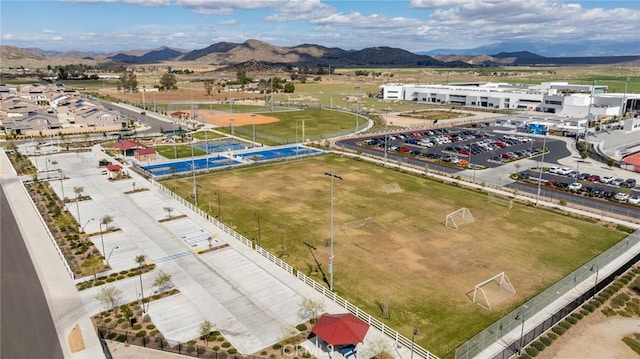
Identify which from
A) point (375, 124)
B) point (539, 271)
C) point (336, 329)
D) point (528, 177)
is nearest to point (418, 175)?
point (528, 177)

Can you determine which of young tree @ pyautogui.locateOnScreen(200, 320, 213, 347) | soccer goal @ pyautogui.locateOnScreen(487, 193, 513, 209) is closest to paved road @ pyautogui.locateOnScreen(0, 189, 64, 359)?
young tree @ pyautogui.locateOnScreen(200, 320, 213, 347)

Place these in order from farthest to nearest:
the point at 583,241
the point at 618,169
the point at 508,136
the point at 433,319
→ the point at 508,136, the point at 618,169, the point at 583,241, the point at 433,319

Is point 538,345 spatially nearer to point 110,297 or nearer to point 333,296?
point 333,296

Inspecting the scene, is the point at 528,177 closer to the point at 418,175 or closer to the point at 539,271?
the point at 418,175

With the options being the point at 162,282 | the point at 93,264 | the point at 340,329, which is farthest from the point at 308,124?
the point at 340,329

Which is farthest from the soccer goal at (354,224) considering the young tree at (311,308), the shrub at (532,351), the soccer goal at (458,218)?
the shrub at (532,351)

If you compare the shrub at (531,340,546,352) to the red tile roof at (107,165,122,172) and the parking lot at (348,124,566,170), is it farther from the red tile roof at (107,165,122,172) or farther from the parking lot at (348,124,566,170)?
Answer: the red tile roof at (107,165,122,172)

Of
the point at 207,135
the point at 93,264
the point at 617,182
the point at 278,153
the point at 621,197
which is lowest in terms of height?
the point at 93,264

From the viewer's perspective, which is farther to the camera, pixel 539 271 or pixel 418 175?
pixel 418 175
